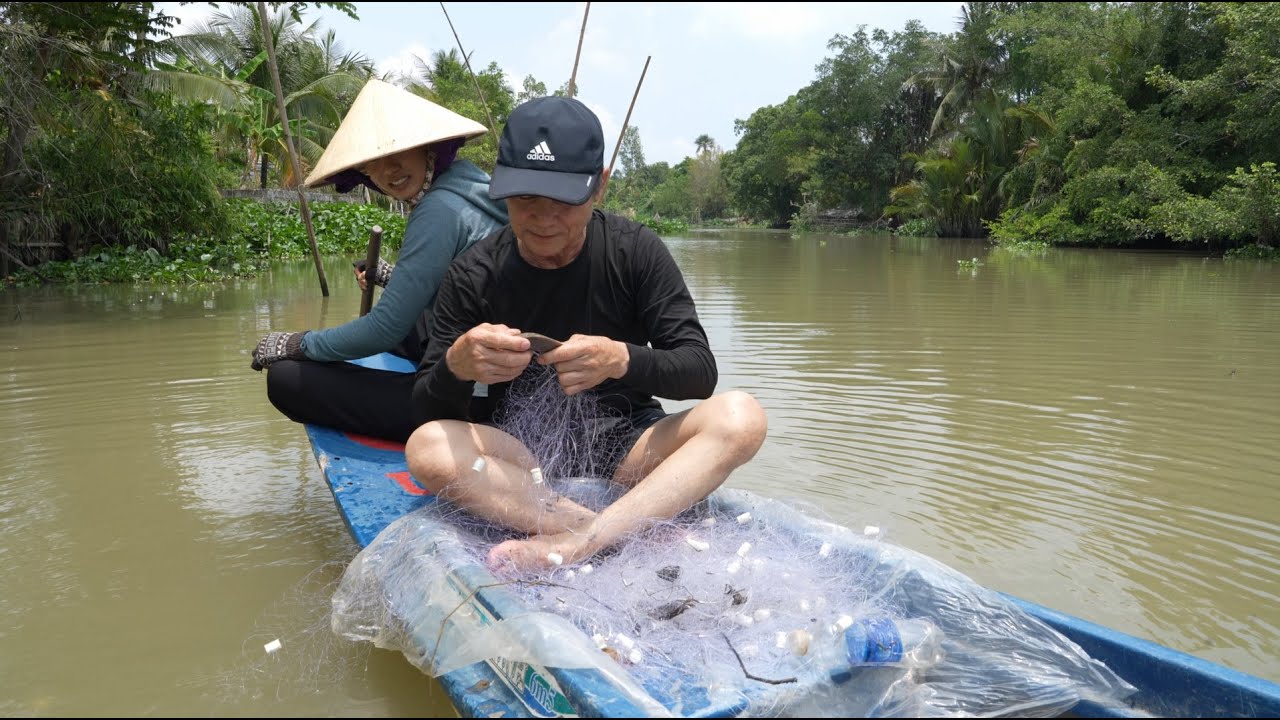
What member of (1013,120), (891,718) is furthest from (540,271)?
(1013,120)

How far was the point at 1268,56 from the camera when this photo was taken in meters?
16.0

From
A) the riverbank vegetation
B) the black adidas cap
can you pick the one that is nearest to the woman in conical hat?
the black adidas cap

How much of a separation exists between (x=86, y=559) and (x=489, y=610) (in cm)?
181

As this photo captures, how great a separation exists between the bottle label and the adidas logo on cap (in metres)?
1.26

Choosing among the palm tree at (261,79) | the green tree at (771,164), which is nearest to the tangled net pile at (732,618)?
the palm tree at (261,79)

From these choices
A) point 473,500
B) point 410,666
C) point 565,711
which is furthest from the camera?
point 473,500

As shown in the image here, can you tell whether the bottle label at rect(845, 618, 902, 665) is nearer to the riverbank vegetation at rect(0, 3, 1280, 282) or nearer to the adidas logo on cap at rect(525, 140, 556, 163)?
the adidas logo on cap at rect(525, 140, 556, 163)

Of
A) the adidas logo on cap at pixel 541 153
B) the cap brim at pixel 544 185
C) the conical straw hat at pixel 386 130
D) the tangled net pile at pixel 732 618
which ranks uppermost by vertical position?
the conical straw hat at pixel 386 130

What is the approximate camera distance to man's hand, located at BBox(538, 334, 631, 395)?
2137 mm

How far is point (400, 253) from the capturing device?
2.91 metres

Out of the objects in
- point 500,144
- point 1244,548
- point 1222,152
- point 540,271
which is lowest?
point 1244,548

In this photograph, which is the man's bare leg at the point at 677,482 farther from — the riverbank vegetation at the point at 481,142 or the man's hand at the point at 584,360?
the riverbank vegetation at the point at 481,142

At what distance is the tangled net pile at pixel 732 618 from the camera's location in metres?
1.73

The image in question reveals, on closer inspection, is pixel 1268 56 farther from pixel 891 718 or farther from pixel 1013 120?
pixel 891 718
